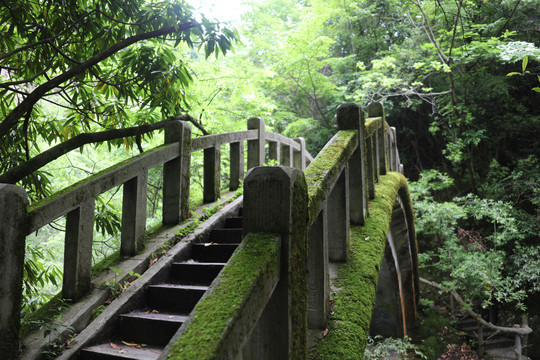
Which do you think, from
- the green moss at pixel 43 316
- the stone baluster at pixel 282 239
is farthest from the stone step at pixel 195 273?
the stone baluster at pixel 282 239

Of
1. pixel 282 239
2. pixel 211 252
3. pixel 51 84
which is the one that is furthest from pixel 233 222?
pixel 282 239

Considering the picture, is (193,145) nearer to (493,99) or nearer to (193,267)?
(193,267)

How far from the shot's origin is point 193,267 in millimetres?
3156

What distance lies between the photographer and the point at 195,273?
124 inches

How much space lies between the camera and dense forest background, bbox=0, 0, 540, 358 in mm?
3971

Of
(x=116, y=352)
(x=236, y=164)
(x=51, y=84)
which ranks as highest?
(x=51, y=84)

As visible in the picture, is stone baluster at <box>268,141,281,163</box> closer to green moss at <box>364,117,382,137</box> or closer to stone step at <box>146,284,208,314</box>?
green moss at <box>364,117,382,137</box>

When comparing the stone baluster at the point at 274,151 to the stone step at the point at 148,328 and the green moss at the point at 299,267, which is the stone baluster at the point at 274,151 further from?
the green moss at the point at 299,267

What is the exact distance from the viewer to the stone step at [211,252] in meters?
3.47

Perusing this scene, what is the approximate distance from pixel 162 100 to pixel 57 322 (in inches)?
112

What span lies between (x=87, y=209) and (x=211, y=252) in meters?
1.28

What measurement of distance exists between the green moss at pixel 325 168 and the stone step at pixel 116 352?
1.48 meters

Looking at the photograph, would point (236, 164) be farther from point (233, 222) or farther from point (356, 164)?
point (356, 164)

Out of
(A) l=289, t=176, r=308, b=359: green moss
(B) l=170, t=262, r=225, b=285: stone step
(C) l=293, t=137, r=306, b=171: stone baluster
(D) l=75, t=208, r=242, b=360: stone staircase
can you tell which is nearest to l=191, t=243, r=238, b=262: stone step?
(D) l=75, t=208, r=242, b=360: stone staircase
